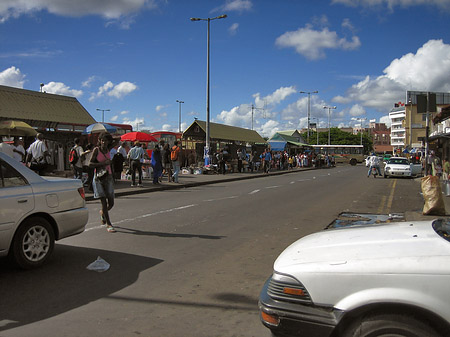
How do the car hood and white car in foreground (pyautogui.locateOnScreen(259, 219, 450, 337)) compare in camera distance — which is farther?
the car hood

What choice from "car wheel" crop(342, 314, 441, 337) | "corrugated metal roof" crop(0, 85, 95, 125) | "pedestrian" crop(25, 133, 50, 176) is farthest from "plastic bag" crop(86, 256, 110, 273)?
"corrugated metal roof" crop(0, 85, 95, 125)

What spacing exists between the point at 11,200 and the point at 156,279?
2.06 m

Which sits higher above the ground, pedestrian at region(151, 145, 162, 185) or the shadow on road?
pedestrian at region(151, 145, 162, 185)

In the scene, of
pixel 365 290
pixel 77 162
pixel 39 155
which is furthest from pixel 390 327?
pixel 77 162

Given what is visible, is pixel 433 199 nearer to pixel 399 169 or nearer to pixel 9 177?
pixel 9 177

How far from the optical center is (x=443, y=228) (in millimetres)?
3152

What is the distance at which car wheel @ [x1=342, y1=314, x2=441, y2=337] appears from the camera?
232 cm

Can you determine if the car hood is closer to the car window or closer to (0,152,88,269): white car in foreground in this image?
(0,152,88,269): white car in foreground

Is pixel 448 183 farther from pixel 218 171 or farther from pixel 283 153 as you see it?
pixel 283 153

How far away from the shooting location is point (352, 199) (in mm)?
13859

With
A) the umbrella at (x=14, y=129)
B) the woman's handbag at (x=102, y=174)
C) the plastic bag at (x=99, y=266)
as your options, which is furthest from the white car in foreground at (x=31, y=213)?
the umbrella at (x=14, y=129)

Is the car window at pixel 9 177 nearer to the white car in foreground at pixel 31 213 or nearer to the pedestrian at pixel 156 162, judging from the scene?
the white car in foreground at pixel 31 213

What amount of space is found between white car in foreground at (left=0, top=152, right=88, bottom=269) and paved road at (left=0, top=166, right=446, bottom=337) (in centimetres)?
29

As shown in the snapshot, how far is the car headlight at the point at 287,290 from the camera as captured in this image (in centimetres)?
263
